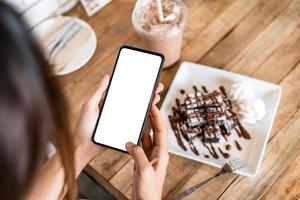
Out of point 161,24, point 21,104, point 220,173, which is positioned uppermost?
point 21,104

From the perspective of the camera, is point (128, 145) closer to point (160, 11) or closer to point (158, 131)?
point (158, 131)

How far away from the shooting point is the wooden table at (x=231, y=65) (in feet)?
2.91

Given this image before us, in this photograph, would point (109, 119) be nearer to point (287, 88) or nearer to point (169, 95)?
point (169, 95)

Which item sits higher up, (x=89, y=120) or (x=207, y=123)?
(x=89, y=120)

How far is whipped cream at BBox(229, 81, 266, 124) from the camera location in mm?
934

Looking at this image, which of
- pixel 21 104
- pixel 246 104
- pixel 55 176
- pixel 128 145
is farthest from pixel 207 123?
pixel 21 104

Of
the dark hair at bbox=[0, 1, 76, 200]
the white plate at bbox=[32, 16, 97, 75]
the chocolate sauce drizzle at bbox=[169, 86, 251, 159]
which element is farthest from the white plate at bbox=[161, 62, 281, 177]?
the dark hair at bbox=[0, 1, 76, 200]

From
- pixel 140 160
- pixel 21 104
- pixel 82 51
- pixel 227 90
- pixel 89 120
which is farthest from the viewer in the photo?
pixel 82 51

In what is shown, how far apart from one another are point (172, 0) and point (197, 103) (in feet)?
0.86

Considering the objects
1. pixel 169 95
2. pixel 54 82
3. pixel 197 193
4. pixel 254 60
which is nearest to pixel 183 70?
pixel 169 95

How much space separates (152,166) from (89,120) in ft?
0.57

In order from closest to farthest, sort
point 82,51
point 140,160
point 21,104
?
1. point 21,104
2. point 140,160
3. point 82,51

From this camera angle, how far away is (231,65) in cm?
104

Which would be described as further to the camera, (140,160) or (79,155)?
(79,155)
